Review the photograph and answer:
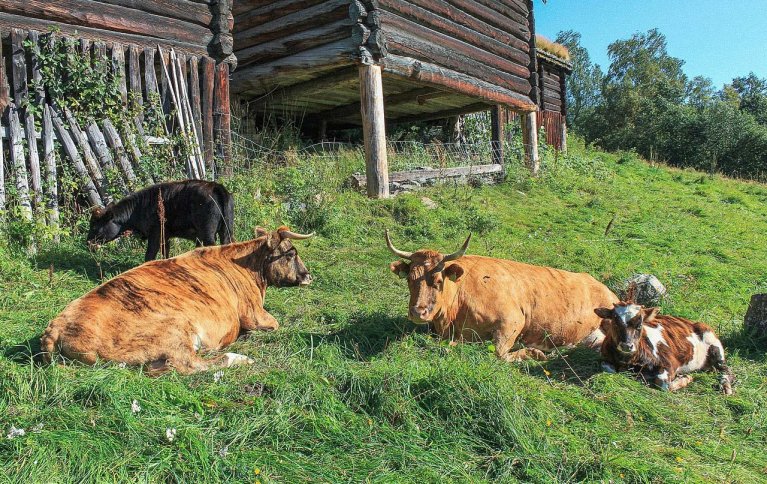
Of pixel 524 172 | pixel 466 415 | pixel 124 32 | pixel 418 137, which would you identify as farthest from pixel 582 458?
pixel 418 137

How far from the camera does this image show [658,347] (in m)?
4.94

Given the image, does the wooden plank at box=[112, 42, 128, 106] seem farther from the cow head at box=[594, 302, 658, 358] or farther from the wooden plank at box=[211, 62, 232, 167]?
the cow head at box=[594, 302, 658, 358]

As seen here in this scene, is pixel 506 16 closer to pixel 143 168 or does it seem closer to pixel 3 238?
pixel 143 168

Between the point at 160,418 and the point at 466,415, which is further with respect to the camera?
the point at 466,415

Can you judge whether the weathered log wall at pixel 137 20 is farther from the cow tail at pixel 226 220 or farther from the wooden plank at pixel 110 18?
the cow tail at pixel 226 220

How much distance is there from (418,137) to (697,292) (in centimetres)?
1235

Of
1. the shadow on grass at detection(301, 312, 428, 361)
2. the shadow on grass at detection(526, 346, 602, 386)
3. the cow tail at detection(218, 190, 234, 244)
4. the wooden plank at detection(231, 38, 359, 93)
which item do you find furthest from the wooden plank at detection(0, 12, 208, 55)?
the shadow on grass at detection(526, 346, 602, 386)

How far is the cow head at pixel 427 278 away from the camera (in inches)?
196

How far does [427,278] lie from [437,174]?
27.5 ft

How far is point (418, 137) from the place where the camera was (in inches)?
748

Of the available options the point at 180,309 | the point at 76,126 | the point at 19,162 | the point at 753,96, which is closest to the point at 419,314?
the point at 180,309

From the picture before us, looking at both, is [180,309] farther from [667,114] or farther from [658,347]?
[667,114]

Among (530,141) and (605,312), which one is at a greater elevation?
(530,141)

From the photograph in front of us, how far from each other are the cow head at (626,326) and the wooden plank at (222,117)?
6612 millimetres
